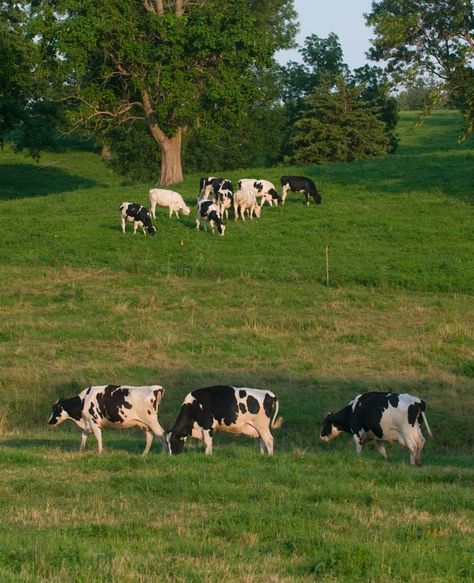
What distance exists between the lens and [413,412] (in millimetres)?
16609

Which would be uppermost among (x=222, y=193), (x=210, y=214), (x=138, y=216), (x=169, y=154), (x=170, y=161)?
(x=169, y=154)

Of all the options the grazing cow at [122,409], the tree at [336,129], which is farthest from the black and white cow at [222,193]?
the grazing cow at [122,409]

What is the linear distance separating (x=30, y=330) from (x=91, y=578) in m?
20.2

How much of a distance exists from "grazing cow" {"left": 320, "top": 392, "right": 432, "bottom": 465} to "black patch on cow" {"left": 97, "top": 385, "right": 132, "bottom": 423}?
3660 millimetres

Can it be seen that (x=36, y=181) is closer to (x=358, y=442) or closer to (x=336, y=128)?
(x=336, y=128)

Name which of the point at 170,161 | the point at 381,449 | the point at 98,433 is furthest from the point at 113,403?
the point at 170,161

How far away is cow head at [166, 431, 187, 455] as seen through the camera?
16.2m

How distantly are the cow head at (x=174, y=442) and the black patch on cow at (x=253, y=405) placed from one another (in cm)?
115

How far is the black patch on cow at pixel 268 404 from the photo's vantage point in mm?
16812

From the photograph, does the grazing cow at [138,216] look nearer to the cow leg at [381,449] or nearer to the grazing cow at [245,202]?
the grazing cow at [245,202]

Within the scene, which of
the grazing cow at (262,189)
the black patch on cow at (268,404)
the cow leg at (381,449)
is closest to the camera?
the black patch on cow at (268,404)

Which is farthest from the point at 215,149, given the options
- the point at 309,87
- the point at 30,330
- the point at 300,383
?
the point at 300,383

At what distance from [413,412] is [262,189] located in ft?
85.7

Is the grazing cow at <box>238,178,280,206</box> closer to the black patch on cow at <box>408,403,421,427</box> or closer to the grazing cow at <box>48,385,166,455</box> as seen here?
the grazing cow at <box>48,385,166,455</box>
